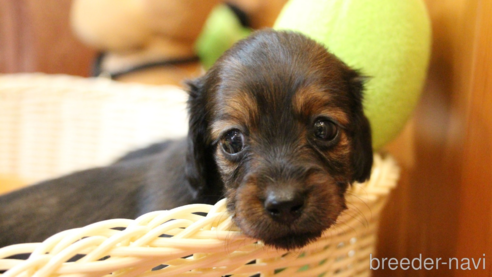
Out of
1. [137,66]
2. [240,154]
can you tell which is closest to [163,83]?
[137,66]

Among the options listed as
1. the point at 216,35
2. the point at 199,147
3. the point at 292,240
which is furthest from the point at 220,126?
the point at 216,35

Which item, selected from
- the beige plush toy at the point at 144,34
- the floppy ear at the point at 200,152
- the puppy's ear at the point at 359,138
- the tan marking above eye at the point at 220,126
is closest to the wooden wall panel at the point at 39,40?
the beige plush toy at the point at 144,34

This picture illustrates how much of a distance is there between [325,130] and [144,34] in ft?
5.78

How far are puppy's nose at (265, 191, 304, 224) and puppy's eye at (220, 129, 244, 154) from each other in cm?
25

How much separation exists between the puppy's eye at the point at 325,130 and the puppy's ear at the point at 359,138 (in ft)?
0.34

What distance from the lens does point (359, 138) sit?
1.28 metres

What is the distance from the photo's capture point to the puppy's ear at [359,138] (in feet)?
4.18

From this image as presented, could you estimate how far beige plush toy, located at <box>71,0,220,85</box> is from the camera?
8.27 feet

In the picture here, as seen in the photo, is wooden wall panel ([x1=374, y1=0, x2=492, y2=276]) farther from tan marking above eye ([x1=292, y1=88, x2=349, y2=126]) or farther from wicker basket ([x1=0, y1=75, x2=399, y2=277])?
tan marking above eye ([x1=292, y1=88, x2=349, y2=126])

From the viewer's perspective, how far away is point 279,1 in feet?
9.72

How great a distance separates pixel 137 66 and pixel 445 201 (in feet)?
6.43

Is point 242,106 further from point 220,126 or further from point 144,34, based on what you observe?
point 144,34

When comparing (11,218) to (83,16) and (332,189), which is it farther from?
(83,16)

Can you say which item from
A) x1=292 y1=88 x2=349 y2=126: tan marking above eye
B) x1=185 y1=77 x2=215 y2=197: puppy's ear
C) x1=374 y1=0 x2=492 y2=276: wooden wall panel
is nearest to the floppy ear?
x1=185 y1=77 x2=215 y2=197: puppy's ear
